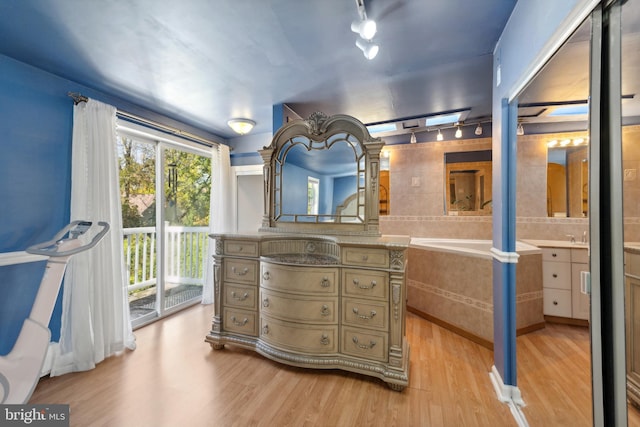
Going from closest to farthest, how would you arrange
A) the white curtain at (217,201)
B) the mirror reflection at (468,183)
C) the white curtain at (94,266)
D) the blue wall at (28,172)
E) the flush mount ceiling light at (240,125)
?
the blue wall at (28,172), the white curtain at (94,266), the flush mount ceiling light at (240,125), the mirror reflection at (468,183), the white curtain at (217,201)

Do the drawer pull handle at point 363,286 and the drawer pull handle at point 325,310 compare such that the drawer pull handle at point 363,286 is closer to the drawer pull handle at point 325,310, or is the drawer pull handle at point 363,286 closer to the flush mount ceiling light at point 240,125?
the drawer pull handle at point 325,310

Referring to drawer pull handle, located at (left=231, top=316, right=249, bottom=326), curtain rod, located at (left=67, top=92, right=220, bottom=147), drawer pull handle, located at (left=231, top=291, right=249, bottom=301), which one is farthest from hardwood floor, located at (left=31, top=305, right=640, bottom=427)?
curtain rod, located at (left=67, top=92, right=220, bottom=147)

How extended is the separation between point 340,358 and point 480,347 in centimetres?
141

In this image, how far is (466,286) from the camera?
2643 millimetres

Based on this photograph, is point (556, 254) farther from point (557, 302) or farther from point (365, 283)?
point (365, 283)

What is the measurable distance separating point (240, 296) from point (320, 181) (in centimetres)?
129

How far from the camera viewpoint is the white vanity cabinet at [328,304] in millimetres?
1863

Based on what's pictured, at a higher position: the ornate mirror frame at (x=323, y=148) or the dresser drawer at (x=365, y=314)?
the ornate mirror frame at (x=323, y=148)

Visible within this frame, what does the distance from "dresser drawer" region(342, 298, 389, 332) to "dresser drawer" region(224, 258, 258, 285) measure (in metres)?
0.84

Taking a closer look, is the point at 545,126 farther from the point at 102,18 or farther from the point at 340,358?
the point at 102,18

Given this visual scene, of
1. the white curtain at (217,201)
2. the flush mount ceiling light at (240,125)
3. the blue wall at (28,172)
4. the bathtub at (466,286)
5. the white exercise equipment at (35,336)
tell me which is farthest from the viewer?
the white curtain at (217,201)

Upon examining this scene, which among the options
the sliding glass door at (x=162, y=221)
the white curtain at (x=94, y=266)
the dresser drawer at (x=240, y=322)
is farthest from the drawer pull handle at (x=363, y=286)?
the sliding glass door at (x=162, y=221)

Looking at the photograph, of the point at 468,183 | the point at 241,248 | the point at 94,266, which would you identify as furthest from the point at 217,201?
the point at 468,183

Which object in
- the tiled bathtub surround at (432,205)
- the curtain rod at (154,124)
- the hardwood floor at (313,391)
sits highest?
the curtain rod at (154,124)
